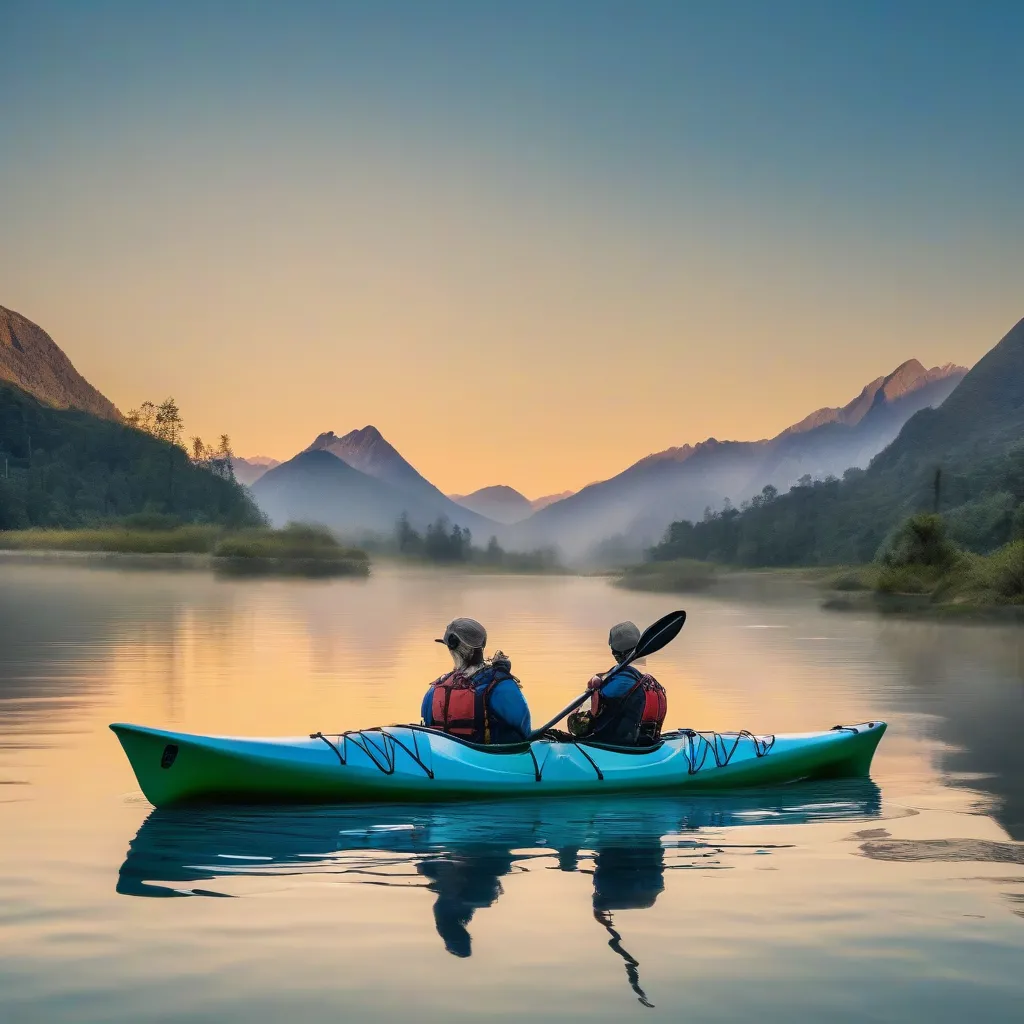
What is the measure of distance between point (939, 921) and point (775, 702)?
13368 mm

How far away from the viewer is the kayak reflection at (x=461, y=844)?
25.4ft

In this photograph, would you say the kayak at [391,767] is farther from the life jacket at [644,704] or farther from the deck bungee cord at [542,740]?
the life jacket at [644,704]

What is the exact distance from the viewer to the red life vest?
10.3 meters

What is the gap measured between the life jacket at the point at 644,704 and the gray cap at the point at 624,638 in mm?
179

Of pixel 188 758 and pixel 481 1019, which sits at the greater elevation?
pixel 188 758

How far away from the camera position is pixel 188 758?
9664mm

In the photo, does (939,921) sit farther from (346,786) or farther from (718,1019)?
(346,786)

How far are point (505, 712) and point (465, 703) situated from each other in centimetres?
35

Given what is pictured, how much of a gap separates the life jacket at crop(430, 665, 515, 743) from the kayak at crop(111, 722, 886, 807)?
0.45 ft

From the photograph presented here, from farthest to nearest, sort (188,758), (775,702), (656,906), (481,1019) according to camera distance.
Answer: (775,702) < (188,758) < (656,906) < (481,1019)

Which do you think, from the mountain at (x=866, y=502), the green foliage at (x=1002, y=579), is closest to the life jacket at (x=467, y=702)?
the green foliage at (x=1002, y=579)

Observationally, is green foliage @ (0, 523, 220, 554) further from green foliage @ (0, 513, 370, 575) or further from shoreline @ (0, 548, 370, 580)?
shoreline @ (0, 548, 370, 580)

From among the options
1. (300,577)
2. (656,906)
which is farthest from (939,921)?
(300,577)

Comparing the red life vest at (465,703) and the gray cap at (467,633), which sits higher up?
the gray cap at (467,633)
